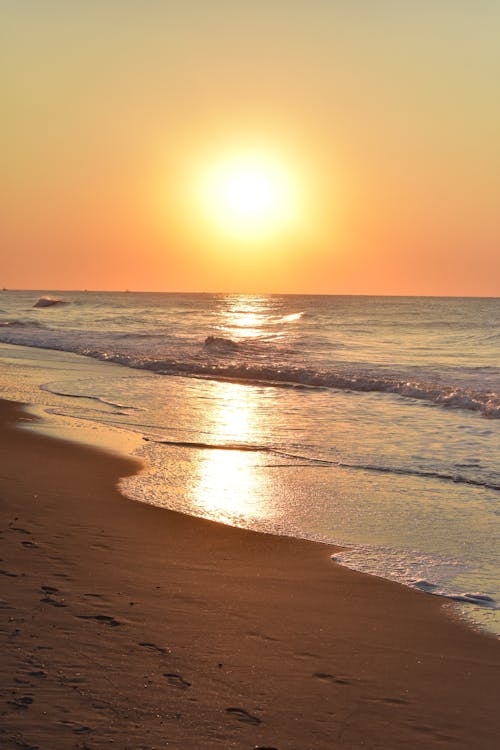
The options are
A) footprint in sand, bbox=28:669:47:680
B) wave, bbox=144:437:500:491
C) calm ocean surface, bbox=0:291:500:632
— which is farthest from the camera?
wave, bbox=144:437:500:491

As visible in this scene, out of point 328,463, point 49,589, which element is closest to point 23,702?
point 49,589

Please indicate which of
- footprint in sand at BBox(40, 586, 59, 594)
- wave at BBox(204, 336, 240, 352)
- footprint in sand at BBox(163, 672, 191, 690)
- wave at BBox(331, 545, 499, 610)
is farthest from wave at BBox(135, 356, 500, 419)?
footprint in sand at BBox(163, 672, 191, 690)

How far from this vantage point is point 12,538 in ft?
19.4

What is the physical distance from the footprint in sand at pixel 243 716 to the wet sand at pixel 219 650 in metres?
0.01

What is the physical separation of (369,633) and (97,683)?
179cm

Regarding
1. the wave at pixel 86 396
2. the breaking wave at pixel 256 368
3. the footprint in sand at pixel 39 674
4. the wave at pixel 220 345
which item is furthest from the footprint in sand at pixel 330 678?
the wave at pixel 220 345

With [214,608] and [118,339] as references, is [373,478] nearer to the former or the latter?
[214,608]

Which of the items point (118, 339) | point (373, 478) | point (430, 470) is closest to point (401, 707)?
point (373, 478)

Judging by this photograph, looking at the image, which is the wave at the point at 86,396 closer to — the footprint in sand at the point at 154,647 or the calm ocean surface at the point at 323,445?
the calm ocean surface at the point at 323,445

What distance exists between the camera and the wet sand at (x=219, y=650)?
3414 millimetres

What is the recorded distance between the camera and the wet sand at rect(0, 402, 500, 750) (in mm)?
3414

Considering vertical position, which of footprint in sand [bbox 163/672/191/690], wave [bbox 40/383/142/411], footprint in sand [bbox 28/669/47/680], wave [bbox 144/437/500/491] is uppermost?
wave [bbox 40/383/142/411]

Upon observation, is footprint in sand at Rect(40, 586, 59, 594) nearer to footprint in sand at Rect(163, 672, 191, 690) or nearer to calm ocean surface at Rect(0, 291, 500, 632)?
footprint in sand at Rect(163, 672, 191, 690)

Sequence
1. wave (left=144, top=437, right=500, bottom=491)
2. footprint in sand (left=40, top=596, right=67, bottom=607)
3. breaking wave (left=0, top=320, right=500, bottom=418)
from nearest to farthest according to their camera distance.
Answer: footprint in sand (left=40, top=596, right=67, bottom=607) → wave (left=144, top=437, right=500, bottom=491) → breaking wave (left=0, top=320, right=500, bottom=418)
